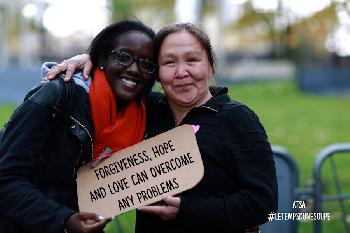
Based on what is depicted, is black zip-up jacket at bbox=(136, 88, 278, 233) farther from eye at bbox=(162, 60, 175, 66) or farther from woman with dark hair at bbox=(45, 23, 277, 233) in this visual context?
eye at bbox=(162, 60, 175, 66)

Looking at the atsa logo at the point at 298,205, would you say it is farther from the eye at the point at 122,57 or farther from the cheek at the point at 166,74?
the eye at the point at 122,57

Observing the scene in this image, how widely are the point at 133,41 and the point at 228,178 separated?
27.4 inches

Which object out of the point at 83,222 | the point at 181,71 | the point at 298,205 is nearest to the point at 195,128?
the point at 181,71

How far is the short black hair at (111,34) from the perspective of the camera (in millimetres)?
2721

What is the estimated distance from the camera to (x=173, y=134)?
2.58m

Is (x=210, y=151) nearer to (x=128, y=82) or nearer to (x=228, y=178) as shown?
(x=228, y=178)

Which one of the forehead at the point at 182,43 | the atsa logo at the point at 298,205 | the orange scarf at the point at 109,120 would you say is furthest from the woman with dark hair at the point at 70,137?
the atsa logo at the point at 298,205

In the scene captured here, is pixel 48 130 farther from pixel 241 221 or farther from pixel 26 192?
pixel 241 221

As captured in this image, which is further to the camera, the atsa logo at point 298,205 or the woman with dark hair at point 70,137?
the atsa logo at point 298,205

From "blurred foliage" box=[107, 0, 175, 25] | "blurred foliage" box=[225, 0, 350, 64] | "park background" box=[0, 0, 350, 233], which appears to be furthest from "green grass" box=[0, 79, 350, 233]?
"blurred foliage" box=[107, 0, 175, 25]

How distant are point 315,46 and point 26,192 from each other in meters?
47.1

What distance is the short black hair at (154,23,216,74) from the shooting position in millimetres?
2605

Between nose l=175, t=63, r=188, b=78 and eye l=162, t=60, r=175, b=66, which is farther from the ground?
eye l=162, t=60, r=175, b=66

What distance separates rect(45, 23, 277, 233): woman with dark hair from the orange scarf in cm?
12
